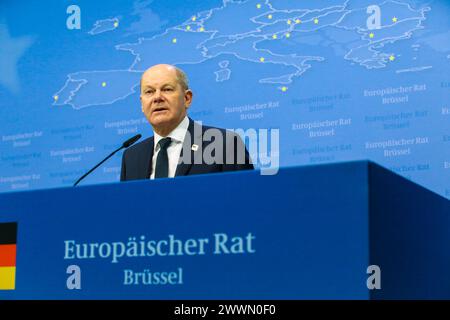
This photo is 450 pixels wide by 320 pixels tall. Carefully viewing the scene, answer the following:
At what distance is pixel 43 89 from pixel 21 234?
9.10 feet

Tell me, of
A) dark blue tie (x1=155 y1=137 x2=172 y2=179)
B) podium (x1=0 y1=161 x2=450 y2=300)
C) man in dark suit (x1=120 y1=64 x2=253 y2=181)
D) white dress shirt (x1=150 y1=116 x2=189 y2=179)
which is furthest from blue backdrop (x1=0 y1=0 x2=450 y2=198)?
podium (x1=0 y1=161 x2=450 y2=300)

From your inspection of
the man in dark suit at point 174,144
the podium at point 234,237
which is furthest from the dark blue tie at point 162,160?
the podium at point 234,237

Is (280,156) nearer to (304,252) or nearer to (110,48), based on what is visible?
(110,48)

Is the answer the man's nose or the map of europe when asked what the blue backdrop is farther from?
the man's nose

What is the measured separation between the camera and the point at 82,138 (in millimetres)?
4004

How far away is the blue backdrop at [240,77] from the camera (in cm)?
312

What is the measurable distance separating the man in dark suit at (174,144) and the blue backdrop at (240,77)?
842 millimetres

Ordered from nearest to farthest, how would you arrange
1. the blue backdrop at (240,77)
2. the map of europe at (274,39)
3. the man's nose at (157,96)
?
1. the man's nose at (157,96)
2. the blue backdrop at (240,77)
3. the map of europe at (274,39)

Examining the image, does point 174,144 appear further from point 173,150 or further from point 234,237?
point 234,237

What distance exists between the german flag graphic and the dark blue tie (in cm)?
68

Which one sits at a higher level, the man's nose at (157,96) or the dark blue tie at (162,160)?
the man's nose at (157,96)

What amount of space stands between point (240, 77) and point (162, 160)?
4.49 feet

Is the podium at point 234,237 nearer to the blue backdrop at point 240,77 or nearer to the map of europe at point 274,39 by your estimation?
the blue backdrop at point 240,77
